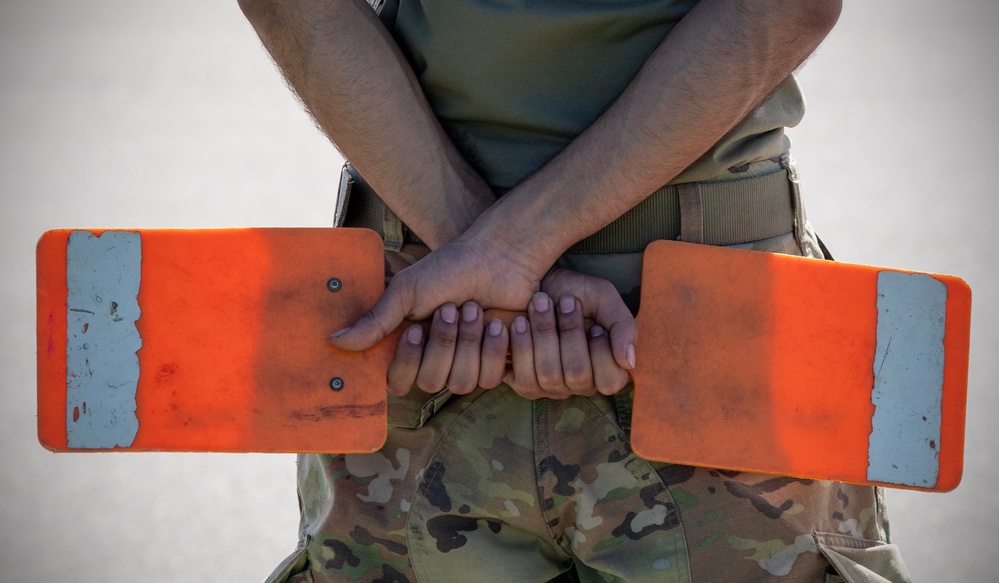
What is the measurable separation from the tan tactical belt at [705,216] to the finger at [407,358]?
0.89ft

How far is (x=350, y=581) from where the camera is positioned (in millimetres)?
1432

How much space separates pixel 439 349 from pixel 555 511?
0.28 metres

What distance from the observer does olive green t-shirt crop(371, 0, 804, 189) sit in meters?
1.40

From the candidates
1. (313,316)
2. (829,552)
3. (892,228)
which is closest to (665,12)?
(313,316)

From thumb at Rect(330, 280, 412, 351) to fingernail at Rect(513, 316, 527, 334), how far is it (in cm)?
14

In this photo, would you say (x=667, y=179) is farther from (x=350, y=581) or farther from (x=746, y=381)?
(x=350, y=581)

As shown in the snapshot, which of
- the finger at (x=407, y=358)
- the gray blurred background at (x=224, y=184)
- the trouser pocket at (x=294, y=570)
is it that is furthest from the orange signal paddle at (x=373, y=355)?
the gray blurred background at (x=224, y=184)

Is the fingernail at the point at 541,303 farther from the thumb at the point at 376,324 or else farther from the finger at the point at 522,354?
the thumb at the point at 376,324

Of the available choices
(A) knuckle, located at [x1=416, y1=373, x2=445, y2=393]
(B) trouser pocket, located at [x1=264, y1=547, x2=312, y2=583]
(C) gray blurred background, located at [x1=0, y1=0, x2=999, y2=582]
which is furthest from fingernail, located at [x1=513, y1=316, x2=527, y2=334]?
(C) gray blurred background, located at [x1=0, y1=0, x2=999, y2=582]

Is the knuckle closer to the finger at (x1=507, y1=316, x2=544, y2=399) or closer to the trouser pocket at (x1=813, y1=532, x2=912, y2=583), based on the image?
the finger at (x1=507, y1=316, x2=544, y2=399)

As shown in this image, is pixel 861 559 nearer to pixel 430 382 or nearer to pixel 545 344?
pixel 545 344

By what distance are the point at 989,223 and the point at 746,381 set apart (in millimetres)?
3744

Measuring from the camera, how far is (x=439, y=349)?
1.33 meters

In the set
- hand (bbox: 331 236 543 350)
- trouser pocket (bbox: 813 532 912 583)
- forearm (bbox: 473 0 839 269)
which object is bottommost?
trouser pocket (bbox: 813 532 912 583)
